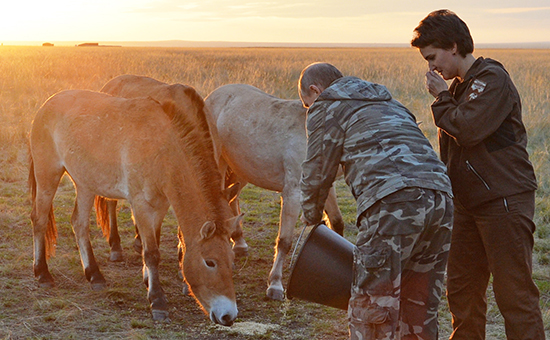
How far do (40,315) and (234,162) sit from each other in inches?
103

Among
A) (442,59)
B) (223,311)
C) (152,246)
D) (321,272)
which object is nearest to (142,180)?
(152,246)

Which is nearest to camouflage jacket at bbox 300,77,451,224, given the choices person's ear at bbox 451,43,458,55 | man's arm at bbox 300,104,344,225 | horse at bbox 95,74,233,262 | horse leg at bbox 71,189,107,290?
man's arm at bbox 300,104,344,225

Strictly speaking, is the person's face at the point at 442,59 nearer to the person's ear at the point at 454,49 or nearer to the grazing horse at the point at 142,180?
the person's ear at the point at 454,49

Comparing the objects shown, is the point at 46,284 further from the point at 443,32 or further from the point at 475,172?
the point at 443,32

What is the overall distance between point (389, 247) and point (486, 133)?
2.96 ft

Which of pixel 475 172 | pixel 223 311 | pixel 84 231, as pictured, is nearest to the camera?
pixel 475 172

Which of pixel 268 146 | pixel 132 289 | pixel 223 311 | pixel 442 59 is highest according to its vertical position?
pixel 442 59

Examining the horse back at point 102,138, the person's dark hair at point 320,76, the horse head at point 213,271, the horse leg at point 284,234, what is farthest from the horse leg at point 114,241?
the person's dark hair at point 320,76

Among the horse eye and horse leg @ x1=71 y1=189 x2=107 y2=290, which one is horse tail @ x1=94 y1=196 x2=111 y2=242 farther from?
the horse eye

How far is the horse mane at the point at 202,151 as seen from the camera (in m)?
4.52

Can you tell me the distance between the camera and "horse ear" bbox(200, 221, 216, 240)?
4.14 meters

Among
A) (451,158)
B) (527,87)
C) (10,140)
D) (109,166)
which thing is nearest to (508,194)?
(451,158)

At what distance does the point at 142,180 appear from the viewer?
493cm

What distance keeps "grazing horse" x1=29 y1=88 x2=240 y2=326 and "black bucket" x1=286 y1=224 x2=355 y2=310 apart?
0.94 metres
